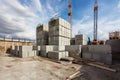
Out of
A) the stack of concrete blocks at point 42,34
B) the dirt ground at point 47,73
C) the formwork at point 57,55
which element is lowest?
the dirt ground at point 47,73

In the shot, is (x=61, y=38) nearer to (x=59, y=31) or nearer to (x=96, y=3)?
(x=59, y=31)

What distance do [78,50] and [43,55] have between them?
6.54 meters

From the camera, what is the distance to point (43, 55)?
1562cm

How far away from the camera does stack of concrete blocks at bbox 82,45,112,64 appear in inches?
441

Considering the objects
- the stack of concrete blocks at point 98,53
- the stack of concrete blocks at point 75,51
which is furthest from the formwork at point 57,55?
the stack of concrete blocks at point 98,53

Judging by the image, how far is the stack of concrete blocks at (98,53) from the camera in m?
11.2

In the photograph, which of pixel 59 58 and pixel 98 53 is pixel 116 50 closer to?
pixel 98 53

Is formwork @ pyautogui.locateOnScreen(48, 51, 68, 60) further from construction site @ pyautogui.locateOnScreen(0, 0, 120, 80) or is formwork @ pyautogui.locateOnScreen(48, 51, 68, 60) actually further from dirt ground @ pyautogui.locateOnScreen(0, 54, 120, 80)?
dirt ground @ pyautogui.locateOnScreen(0, 54, 120, 80)

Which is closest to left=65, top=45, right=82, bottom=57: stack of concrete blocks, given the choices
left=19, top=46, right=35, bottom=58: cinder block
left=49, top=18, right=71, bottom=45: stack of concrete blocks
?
left=49, top=18, right=71, bottom=45: stack of concrete blocks

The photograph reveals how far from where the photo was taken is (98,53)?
12.1 meters

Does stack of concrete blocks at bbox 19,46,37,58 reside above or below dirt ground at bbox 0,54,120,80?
above

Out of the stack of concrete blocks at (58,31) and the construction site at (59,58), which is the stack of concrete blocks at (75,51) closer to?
the construction site at (59,58)

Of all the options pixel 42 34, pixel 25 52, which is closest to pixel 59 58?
pixel 25 52

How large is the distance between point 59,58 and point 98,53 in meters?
5.76
